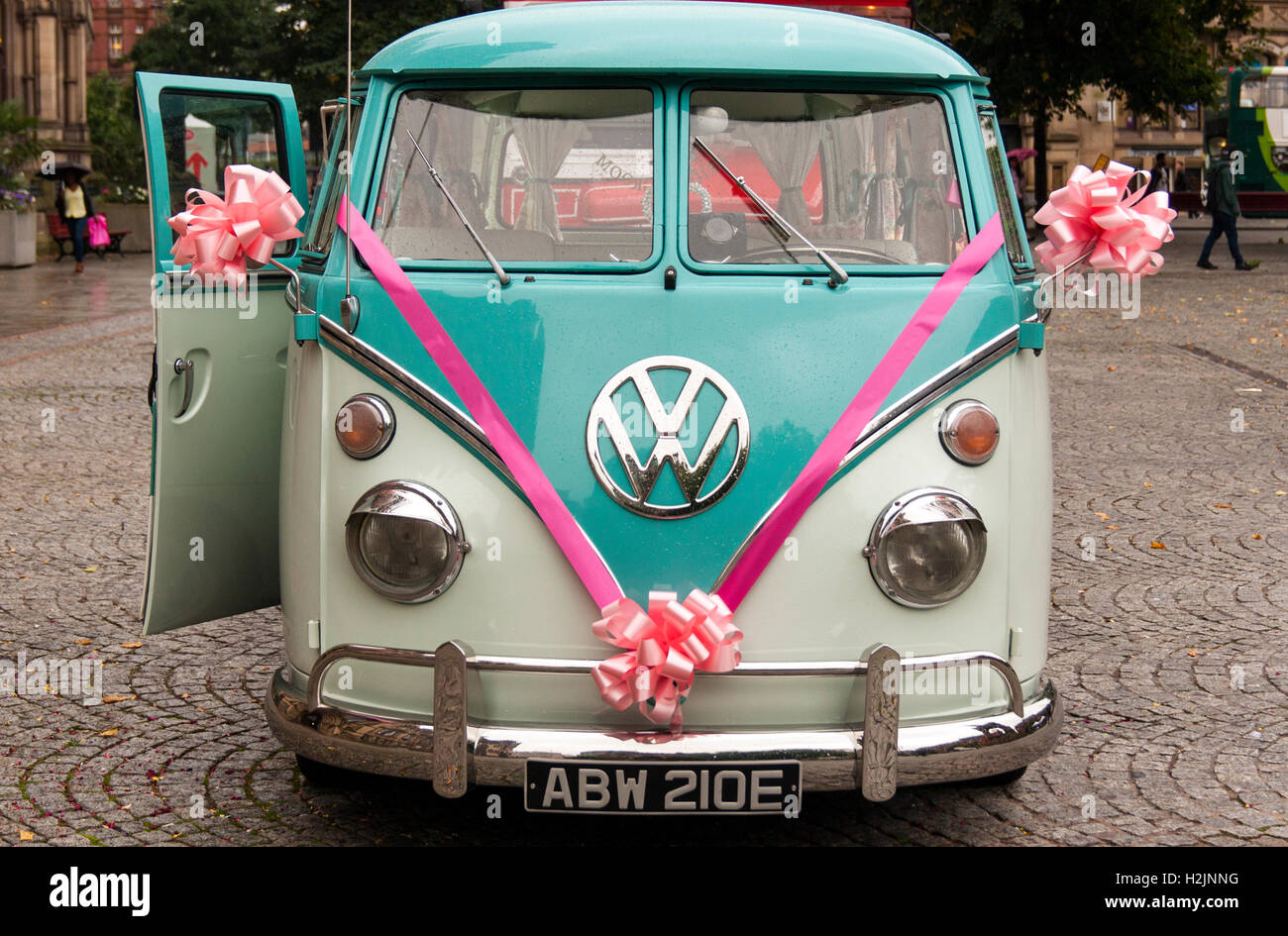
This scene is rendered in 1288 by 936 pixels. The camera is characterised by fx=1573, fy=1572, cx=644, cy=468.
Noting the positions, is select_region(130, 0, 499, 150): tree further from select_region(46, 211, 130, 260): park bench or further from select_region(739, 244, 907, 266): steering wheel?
select_region(739, 244, 907, 266): steering wheel

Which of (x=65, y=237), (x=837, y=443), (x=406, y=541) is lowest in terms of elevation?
(x=406, y=541)

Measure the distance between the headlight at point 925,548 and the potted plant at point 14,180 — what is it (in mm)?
25972

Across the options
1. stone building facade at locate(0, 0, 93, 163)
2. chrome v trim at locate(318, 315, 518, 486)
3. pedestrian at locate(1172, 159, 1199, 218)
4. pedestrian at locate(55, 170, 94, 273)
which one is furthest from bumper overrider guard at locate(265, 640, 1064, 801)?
pedestrian at locate(1172, 159, 1199, 218)

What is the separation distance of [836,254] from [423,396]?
1120 mm

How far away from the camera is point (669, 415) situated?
362 centimetres

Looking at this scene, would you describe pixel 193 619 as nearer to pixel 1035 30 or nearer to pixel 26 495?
pixel 26 495

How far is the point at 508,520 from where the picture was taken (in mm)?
3627

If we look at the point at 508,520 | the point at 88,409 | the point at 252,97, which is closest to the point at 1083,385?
the point at 88,409

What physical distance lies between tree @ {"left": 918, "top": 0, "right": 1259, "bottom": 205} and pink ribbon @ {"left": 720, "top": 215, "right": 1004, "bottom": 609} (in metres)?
27.3

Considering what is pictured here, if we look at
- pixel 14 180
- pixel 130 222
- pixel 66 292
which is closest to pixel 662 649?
pixel 66 292

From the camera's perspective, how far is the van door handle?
4.51 metres

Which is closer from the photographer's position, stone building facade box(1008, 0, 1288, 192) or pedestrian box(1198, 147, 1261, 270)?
pedestrian box(1198, 147, 1261, 270)

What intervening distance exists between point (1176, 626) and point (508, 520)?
348 cm

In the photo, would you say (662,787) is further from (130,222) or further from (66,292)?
(130,222)
